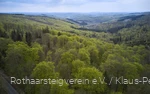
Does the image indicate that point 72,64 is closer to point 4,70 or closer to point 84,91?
point 84,91

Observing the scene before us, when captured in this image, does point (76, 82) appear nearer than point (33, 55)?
Yes

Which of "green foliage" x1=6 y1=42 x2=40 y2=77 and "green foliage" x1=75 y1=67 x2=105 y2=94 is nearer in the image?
"green foliage" x1=75 y1=67 x2=105 y2=94

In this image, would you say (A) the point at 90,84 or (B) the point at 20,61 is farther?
(B) the point at 20,61

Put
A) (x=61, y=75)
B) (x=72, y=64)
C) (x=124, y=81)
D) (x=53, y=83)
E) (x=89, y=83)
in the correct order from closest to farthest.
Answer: (x=53, y=83)
(x=89, y=83)
(x=124, y=81)
(x=61, y=75)
(x=72, y=64)

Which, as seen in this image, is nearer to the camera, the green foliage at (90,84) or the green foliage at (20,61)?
the green foliage at (90,84)

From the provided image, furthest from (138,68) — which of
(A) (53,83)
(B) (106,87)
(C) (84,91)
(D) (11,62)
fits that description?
(D) (11,62)

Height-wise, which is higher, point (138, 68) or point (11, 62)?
point (11, 62)

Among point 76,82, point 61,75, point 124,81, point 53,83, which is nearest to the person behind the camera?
point 53,83

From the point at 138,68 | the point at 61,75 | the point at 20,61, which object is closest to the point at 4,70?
the point at 20,61

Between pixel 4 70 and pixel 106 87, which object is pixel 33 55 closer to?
pixel 4 70

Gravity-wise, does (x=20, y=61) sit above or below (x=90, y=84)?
above
